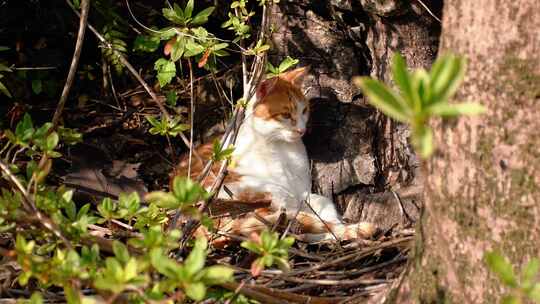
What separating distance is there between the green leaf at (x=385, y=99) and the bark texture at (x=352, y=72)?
5.97 ft

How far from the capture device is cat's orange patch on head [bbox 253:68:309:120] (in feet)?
9.90

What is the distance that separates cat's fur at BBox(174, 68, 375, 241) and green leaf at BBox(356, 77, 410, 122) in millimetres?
1714

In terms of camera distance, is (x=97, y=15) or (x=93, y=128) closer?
(x=97, y=15)

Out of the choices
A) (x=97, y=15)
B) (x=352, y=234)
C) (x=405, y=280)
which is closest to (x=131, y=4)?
(x=97, y=15)

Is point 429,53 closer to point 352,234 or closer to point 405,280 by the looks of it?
point 352,234

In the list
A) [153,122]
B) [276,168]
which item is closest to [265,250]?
[153,122]

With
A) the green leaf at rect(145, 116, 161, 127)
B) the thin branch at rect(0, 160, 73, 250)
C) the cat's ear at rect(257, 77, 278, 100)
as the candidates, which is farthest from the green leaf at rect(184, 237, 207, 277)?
the cat's ear at rect(257, 77, 278, 100)

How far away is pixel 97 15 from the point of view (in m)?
3.21

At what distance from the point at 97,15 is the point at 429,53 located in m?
1.47

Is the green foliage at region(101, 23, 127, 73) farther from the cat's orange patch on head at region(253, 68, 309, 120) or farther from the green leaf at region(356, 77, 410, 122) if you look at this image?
the green leaf at region(356, 77, 410, 122)

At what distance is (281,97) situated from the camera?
10.1 ft

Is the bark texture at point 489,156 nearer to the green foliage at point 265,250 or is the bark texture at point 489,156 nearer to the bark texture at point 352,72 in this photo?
the green foliage at point 265,250

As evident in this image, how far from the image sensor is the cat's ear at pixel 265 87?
2.93 metres

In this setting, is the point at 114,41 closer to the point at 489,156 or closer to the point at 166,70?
the point at 166,70
